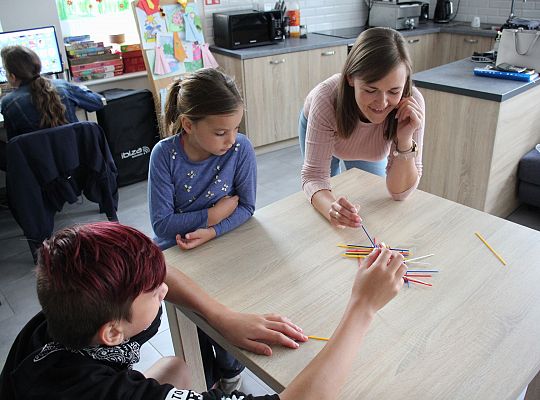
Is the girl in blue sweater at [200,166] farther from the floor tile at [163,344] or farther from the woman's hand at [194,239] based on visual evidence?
the floor tile at [163,344]

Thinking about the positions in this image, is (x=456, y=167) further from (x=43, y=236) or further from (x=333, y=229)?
(x=43, y=236)

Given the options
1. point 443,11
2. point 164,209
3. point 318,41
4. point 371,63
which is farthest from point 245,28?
point 164,209

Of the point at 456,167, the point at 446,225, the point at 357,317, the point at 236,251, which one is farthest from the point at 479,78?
the point at 357,317

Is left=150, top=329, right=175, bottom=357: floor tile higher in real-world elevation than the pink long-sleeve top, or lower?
lower

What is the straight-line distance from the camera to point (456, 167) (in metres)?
2.74

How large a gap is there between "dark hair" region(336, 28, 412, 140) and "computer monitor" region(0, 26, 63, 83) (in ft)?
7.89

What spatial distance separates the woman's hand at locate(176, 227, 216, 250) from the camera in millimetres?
1338

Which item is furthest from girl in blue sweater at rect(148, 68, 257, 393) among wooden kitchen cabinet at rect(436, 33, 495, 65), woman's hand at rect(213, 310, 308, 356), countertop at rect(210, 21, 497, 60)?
wooden kitchen cabinet at rect(436, 33, 495, 65)

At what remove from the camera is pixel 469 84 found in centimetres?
260

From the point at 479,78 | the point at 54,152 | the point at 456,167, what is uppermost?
the point at 479,78

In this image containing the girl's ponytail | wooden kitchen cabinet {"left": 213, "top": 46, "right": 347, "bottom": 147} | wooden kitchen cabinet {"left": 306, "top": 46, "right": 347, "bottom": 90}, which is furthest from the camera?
wooden kitchen cabinet {"left": 306, "top": 46, "right": 347, "bottom": 90}

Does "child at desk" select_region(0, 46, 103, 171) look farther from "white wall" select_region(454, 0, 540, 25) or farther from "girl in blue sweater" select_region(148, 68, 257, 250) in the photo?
"white wall" select_region(454, 0, 540, 25)

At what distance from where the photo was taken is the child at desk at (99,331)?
2.48ft

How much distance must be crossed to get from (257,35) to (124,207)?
174 centimetres
